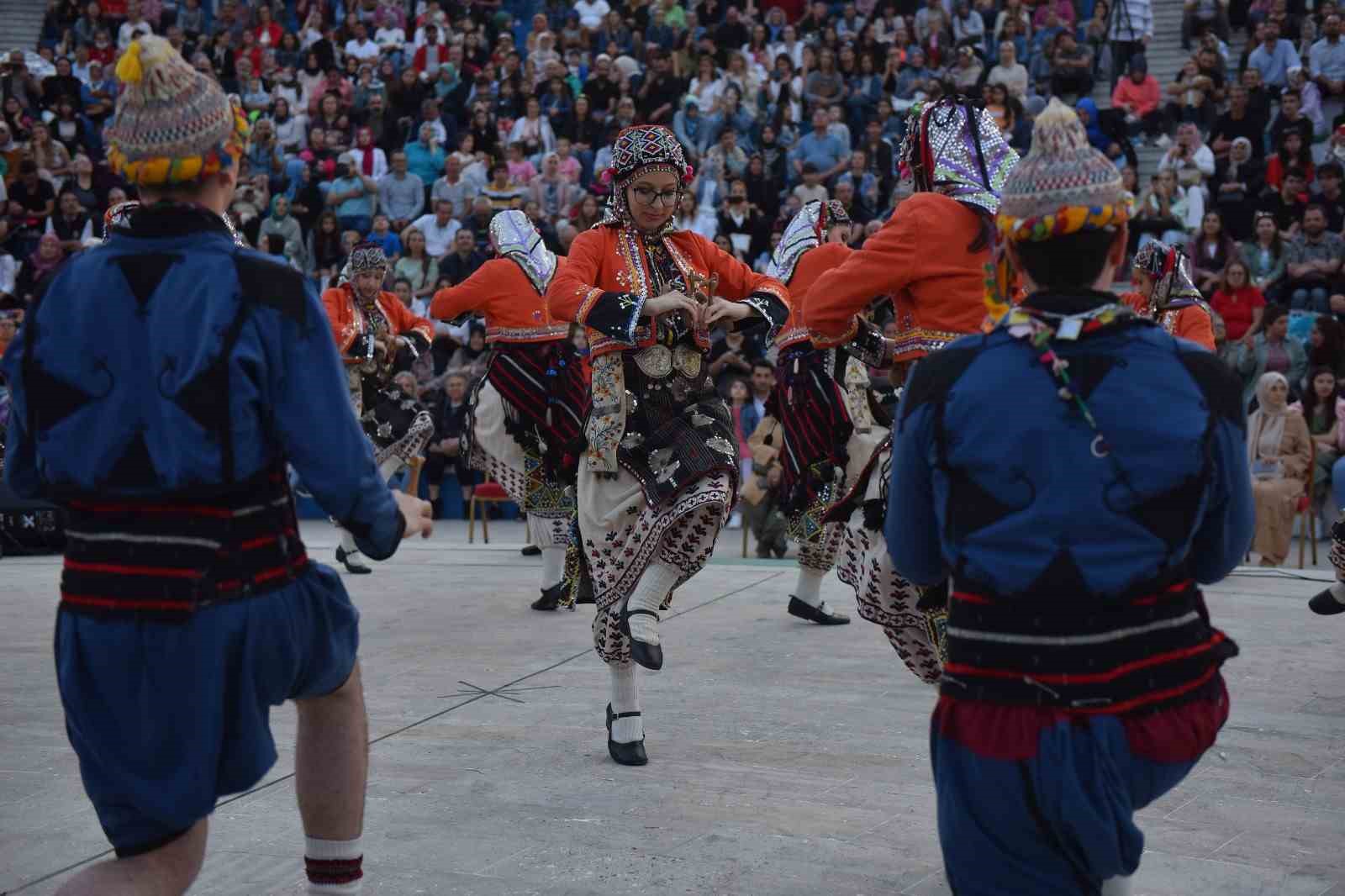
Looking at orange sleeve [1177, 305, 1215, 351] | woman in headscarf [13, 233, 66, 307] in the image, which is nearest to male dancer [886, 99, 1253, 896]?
orange sleeve [1177, 305, 1215, 351]

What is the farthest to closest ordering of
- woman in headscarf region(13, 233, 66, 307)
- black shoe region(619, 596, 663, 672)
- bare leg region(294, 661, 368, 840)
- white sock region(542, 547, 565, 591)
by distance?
woman in headscarf region(13, 233, 66, 307)
white sock region(542, 547, 565, 591)
black shoe region(619, 596, 663, 672)
bare leg region(294, 661, 368, 840)

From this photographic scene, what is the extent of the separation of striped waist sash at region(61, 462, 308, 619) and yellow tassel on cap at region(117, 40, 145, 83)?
2.56 feet

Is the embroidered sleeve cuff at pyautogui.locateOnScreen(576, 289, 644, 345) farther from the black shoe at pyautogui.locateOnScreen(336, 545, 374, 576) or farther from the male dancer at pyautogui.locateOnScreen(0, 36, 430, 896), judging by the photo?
the black shoe at pyautogui.locateOnScreen(336, 545, 374, 576)

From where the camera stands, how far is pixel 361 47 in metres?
19.6

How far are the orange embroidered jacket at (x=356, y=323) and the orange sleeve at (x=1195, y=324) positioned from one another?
14.7 ft

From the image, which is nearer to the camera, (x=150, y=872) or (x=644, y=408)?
(x=150, y=872)

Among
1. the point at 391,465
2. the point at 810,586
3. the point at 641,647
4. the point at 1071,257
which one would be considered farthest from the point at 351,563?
the point at 1071,257

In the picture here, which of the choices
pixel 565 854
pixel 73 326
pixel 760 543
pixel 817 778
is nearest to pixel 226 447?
pixel 73 326

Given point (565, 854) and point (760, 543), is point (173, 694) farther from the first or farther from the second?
point (760, 543)

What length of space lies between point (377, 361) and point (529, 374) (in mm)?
1299

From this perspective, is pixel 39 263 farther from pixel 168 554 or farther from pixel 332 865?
pixel 168 554

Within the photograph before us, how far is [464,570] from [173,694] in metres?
6.71

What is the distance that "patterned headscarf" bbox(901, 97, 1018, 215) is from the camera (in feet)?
14.1

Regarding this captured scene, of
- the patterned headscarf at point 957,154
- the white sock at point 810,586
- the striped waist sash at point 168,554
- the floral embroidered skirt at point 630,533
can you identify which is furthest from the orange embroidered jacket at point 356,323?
the striped waist sash at point 168,554
